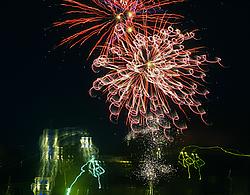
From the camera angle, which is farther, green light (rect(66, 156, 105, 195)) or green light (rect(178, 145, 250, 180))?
→ green light (rect(178, 145, 250, 180))

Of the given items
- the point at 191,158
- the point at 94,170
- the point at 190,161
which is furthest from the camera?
the point at 191,158

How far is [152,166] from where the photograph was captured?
21234 mm

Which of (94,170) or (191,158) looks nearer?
(94,170)

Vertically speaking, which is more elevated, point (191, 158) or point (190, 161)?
point (191, 158)

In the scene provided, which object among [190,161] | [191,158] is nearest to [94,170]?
[190,161]

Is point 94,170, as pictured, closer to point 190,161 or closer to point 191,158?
point 190,161

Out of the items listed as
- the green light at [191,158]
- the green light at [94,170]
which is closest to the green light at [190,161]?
the green light at [191,158]

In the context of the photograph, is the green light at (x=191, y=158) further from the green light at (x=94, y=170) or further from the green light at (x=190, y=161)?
the green light at (x=94, y=170)

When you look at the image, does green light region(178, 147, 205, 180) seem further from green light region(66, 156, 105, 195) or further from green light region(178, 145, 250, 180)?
green light region(66, 156, 105, 195)

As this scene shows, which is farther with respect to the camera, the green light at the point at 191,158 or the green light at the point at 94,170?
the green light at the point at 191,158

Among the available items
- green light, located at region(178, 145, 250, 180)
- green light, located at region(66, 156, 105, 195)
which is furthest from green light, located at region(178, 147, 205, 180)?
green light, located at region(66, 156, 105, 195)

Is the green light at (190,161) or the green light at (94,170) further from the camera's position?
the green light at (190,161)

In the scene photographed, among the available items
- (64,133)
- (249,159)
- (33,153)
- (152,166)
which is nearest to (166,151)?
(152,166)

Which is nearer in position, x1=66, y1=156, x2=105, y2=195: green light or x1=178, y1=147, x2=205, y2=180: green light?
x1=66, y1=156, x2=105, y2=195: green light
